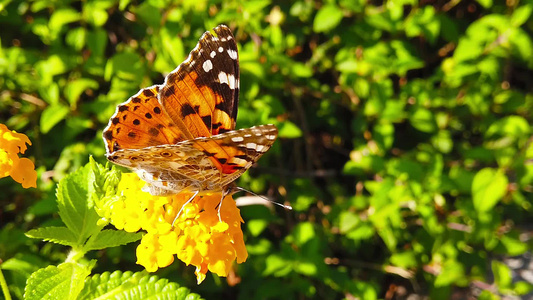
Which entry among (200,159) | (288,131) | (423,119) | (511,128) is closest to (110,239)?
(200,159)

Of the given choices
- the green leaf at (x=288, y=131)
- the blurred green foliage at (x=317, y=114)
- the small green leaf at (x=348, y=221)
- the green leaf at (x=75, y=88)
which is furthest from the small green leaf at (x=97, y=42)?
the small green leaf at (x=348, y=221)

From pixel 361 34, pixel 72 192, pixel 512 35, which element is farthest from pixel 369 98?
pixel 72 192

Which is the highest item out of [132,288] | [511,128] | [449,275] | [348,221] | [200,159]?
[200,159]

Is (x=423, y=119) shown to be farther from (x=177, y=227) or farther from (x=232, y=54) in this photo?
(x=177, y=227)

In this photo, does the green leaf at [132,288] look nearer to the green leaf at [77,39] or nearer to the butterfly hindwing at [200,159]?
the butterfly hindwing at [200,159]

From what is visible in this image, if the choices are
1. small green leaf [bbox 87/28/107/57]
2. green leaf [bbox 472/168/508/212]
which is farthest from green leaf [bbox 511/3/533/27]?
small green leaf [bbox 87/28/107/57]

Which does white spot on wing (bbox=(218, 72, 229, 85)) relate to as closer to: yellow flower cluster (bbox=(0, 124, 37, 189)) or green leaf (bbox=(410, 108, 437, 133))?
yellow flower cluster (bbox=(0, 124, 37, 189))
